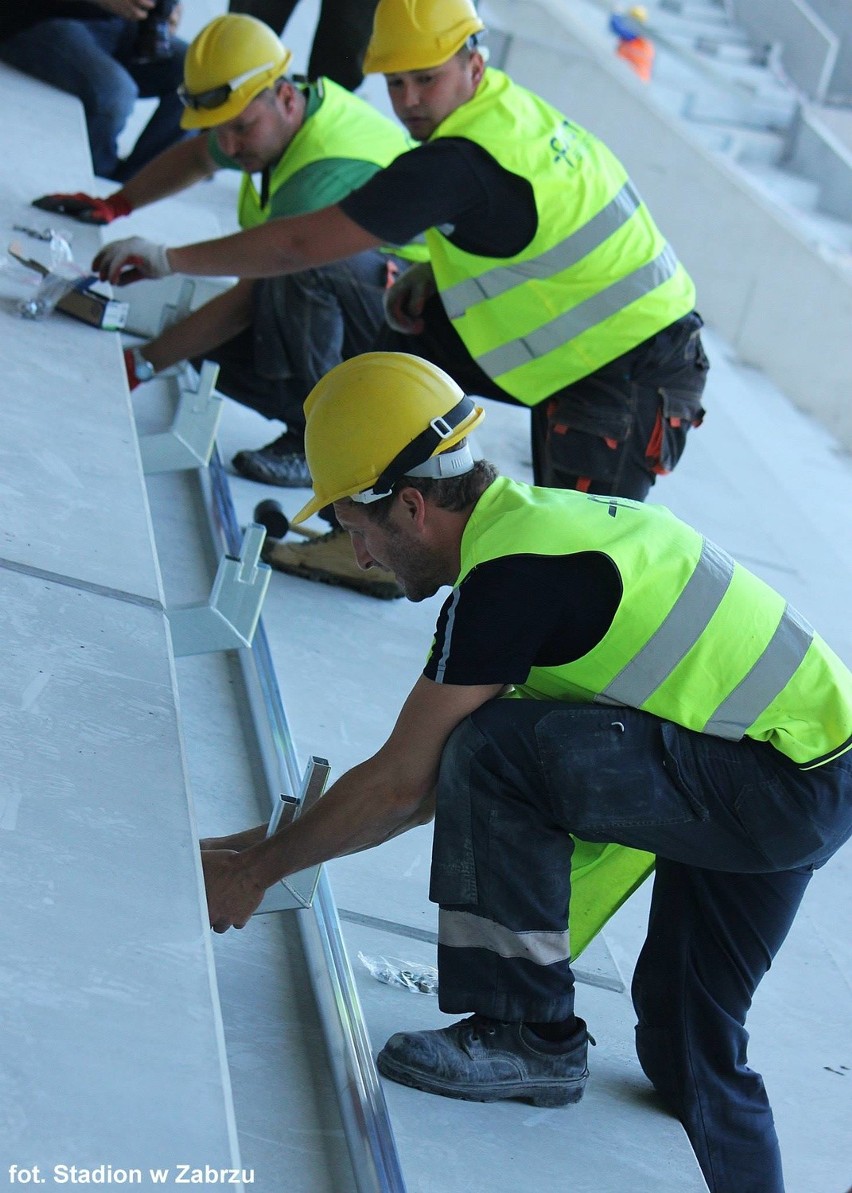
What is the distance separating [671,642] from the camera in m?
1.73

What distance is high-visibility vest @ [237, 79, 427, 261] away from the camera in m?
3.28

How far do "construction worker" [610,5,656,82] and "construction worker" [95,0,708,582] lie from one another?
9546 mm

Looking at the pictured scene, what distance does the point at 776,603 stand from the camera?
182 centimetres

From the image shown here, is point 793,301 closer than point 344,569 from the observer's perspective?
No

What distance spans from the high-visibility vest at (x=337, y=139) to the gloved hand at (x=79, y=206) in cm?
38

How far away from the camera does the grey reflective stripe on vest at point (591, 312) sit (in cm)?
286

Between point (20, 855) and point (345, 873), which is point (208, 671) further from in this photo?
point (20, 855)

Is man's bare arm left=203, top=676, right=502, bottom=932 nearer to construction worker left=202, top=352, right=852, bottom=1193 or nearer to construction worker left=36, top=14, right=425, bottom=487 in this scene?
construction worker left=202, top=352, right=852, bottom=1193

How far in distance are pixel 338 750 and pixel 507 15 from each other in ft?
35.5

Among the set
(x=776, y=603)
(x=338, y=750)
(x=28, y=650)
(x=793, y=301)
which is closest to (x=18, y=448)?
(x=28, y=650)

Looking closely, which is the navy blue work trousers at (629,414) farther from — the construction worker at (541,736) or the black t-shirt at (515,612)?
the black t-shirt at (515,612)

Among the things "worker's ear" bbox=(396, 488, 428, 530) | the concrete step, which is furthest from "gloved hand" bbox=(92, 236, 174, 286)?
the concrete step

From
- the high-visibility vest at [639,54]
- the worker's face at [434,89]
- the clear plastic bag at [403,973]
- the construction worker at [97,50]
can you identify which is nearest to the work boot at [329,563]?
the worker's face at [434,89]

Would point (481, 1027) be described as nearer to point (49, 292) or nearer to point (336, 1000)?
point (336, 1000)
